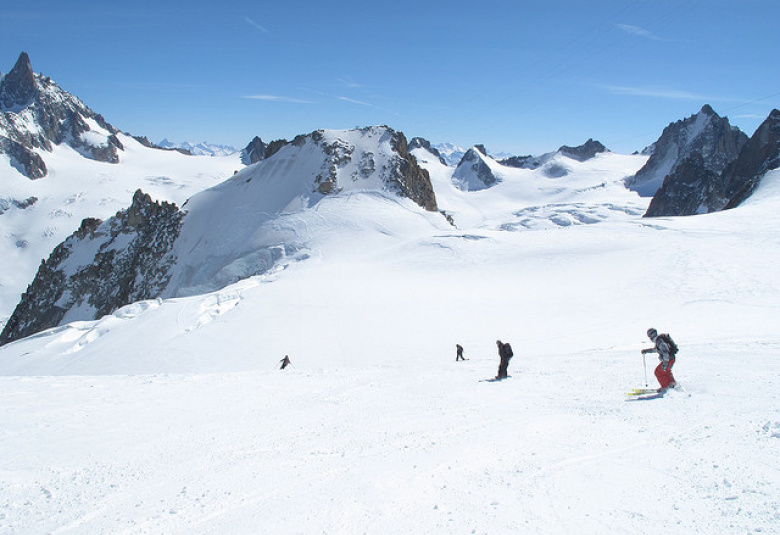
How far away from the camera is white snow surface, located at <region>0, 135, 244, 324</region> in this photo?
142 metres

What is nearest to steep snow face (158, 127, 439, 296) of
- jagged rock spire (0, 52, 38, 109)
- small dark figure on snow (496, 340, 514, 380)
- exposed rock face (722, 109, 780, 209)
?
small dark figure on snow (496, 340, 514, 380)

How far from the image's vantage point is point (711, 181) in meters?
86.2

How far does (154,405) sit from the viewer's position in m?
10.5

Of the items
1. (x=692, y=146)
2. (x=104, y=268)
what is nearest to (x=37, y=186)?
(x=104, y=268)

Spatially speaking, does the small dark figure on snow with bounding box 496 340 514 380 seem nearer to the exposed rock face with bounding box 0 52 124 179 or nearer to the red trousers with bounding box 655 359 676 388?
the red trousers with bounding box 655 359 676 388

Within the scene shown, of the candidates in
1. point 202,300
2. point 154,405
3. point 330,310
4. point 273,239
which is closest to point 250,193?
point 273,239

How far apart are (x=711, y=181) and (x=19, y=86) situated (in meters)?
246

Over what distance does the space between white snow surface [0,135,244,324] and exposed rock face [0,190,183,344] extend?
230ft

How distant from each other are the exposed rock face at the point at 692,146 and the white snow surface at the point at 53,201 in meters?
160

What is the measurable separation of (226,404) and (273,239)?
43201 millimetres

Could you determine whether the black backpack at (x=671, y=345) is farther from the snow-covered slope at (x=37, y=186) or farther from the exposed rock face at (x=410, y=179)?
the snow-covered slope at (x=37, y=186)

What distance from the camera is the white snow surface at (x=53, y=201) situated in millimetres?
142500

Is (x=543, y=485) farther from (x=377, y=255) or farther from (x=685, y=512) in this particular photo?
(x=377, y=255)

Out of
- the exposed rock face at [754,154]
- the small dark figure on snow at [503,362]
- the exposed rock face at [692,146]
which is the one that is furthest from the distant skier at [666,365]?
the exposed rock face at [692,146]
